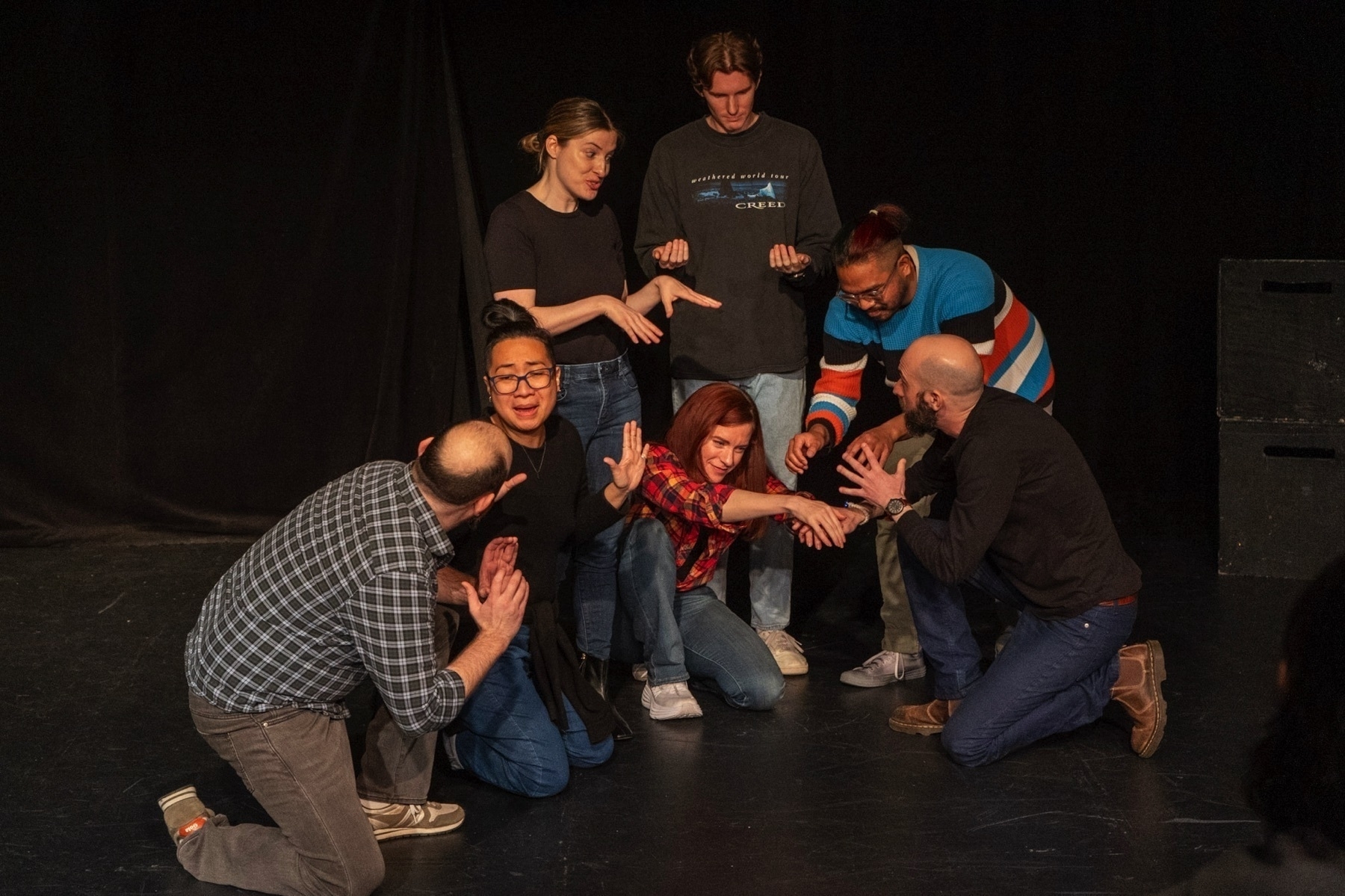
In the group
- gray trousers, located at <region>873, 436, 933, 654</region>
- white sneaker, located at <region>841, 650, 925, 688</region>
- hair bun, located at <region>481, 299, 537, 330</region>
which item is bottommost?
white sneaker, located at <region>841, 650, 925, 688</region>

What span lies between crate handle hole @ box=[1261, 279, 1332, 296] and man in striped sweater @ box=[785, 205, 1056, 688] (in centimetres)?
116

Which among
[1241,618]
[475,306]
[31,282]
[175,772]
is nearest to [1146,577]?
[1241,618]

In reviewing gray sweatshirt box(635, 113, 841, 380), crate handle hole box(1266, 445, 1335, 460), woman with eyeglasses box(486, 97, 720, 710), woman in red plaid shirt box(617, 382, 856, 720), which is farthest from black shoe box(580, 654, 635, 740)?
crate handle hole box(1266, 445, 1335, 460)

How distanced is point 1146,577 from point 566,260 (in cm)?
230

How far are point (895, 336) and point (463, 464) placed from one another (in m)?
1.60

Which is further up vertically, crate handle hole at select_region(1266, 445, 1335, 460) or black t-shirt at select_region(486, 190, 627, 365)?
black t-shirt at select_region(486, 190, 627, 365)

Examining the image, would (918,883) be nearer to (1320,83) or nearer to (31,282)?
(1320,83)

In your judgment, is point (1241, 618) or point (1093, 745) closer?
point (1093, 745)

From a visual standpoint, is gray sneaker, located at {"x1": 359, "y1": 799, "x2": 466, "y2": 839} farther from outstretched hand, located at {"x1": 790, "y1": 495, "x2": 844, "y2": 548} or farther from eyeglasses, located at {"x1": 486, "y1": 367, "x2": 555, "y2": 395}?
outstretched hand, located at {"x1": 790, "y1": 495, "x2": 844, "y2": 548}

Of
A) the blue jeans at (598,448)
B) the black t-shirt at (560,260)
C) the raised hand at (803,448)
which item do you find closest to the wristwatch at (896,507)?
the raised hand at (803,448)

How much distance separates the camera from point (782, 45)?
4922mm

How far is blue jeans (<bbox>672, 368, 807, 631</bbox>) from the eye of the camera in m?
4.00

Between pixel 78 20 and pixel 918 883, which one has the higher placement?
pixel 78 20

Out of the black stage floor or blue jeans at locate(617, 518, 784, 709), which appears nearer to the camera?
the black stage floor
